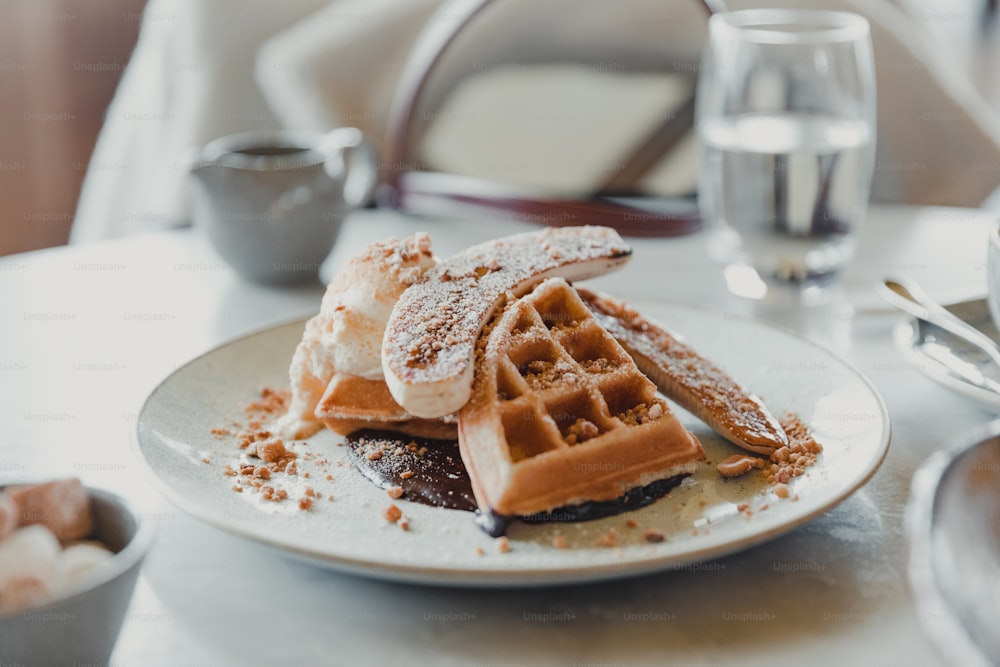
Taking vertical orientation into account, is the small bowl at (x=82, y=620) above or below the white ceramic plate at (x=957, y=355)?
above

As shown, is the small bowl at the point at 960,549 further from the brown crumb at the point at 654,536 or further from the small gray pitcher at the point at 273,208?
the small gray pitcher at the point at 273,208

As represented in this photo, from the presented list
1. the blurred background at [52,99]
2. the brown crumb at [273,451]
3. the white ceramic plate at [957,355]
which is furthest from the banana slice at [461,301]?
the blurred background at [52,99]

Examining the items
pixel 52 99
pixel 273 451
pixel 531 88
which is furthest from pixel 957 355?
pixel 52 99

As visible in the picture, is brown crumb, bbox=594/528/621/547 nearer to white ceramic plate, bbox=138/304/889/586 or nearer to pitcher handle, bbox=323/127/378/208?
white ceramic plate, bbox=138/304/889/586

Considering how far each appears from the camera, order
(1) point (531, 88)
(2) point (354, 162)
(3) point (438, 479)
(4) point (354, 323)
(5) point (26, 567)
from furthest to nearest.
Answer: (1) point (531, 88) < (2) point (354, 162) < (4) point (354, 323) < (3) point (438, 479) < (5) point (26, 567)

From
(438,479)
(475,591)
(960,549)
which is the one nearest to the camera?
(960,549)

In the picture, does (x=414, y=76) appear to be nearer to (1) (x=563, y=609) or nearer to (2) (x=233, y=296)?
(2) (x=233, y=296)

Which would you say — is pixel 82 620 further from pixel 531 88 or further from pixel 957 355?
pixel 531 88

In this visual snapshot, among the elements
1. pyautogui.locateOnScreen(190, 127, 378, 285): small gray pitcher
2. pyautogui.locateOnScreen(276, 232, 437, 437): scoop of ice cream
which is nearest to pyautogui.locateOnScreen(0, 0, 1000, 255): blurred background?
pyautogui.locateOnScreen(190, 127, 378, 285): small gray pitcher
